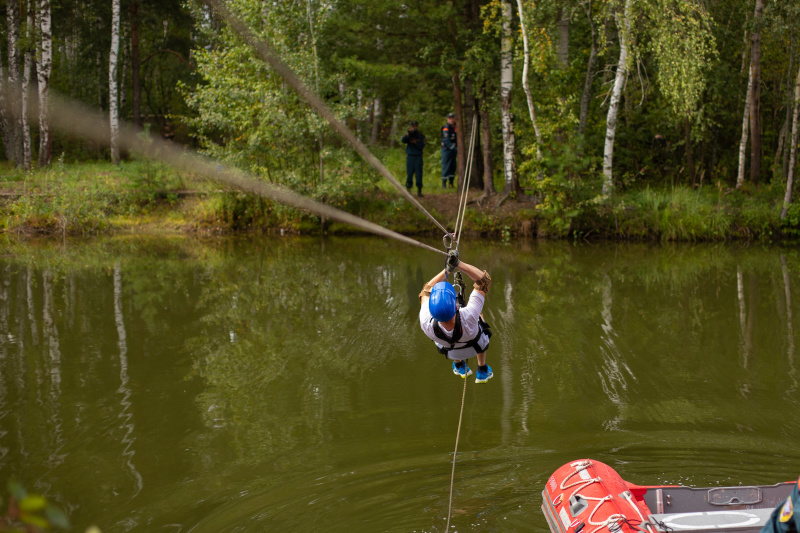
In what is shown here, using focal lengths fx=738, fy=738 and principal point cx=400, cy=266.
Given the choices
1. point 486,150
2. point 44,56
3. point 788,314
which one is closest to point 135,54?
point 44,56

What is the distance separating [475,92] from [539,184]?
367 cm

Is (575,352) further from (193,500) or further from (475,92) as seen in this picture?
(475,92)

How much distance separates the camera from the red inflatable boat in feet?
14.9

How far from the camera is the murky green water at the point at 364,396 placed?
5441 mm

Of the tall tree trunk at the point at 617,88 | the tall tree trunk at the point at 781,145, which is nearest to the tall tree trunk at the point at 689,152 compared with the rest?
the tall tree trunk at the point at 781,145

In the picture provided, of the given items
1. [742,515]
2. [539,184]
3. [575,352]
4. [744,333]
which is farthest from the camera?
[539,184]

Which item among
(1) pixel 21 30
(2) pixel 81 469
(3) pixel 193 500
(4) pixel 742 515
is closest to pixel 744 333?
(4) pixel 742 515

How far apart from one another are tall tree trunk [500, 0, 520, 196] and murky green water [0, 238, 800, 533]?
6534 mm

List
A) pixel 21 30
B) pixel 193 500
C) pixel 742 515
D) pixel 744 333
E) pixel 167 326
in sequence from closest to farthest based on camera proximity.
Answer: pixel 742 515
pixel 193 500
pixel 744 333
pixel 167 326
pixel 21 30

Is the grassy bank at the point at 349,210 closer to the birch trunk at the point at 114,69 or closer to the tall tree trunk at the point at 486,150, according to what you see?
the tall tree trunk at the point at 486,150

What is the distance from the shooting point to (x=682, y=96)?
1625 cm

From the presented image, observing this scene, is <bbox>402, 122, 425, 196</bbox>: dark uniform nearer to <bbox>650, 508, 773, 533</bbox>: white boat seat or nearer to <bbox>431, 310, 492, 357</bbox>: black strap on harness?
<bbox>431, 310, 492, 357</bbox>: black strap on harness

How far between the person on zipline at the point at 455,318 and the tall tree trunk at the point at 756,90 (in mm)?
14650

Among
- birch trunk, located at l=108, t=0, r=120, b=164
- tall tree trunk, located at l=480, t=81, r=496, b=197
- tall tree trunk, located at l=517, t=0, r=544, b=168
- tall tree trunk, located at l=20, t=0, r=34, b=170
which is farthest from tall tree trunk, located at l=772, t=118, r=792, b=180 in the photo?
tall tree trunk, located at l=20, t=0, r=34, b=170
